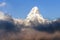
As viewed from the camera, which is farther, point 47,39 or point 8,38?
point 47,39

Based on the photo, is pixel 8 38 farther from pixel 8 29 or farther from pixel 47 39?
pixel 47 39

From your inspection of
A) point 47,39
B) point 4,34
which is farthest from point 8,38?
point 47,39

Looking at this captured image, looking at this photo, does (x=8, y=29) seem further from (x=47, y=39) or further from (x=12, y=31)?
(x=47, y=39)

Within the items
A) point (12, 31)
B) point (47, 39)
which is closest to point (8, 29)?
point (12, 31)

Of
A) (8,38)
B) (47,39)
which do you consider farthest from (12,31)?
(47,39)

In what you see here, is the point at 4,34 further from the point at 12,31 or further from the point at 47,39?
the point at 47,39

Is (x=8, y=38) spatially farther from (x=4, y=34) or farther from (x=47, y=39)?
(x=47, y=39)
